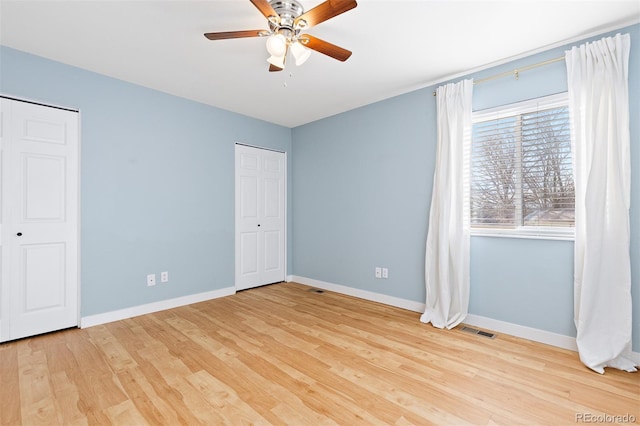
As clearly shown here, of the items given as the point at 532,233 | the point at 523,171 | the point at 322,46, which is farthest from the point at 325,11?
the point at 532,233

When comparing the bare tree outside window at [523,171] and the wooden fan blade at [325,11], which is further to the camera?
the bare tree outside window at [523,171]

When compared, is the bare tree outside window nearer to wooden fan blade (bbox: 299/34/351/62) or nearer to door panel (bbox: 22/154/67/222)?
wooden fan blade (bbox: 299/34/351/62)

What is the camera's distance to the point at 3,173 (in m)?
2.67

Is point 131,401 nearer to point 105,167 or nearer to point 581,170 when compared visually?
point 105,167

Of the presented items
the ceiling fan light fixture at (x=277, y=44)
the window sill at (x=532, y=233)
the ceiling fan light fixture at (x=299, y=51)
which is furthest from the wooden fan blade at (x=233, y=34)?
the window sill at (x=532, y=233)

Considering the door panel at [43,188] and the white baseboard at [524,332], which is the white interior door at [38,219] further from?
the white baseboard at [524,332]

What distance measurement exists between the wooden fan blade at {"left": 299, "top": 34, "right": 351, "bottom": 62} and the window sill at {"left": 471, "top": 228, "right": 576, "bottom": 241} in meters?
2.13

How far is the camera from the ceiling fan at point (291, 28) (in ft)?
5.98

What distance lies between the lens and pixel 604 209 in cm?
231

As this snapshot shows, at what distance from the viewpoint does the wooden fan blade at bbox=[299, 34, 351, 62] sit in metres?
2.10

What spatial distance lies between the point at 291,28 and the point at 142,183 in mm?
2489

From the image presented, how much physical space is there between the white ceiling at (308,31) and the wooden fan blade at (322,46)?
0.76ft

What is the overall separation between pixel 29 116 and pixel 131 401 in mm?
2729
